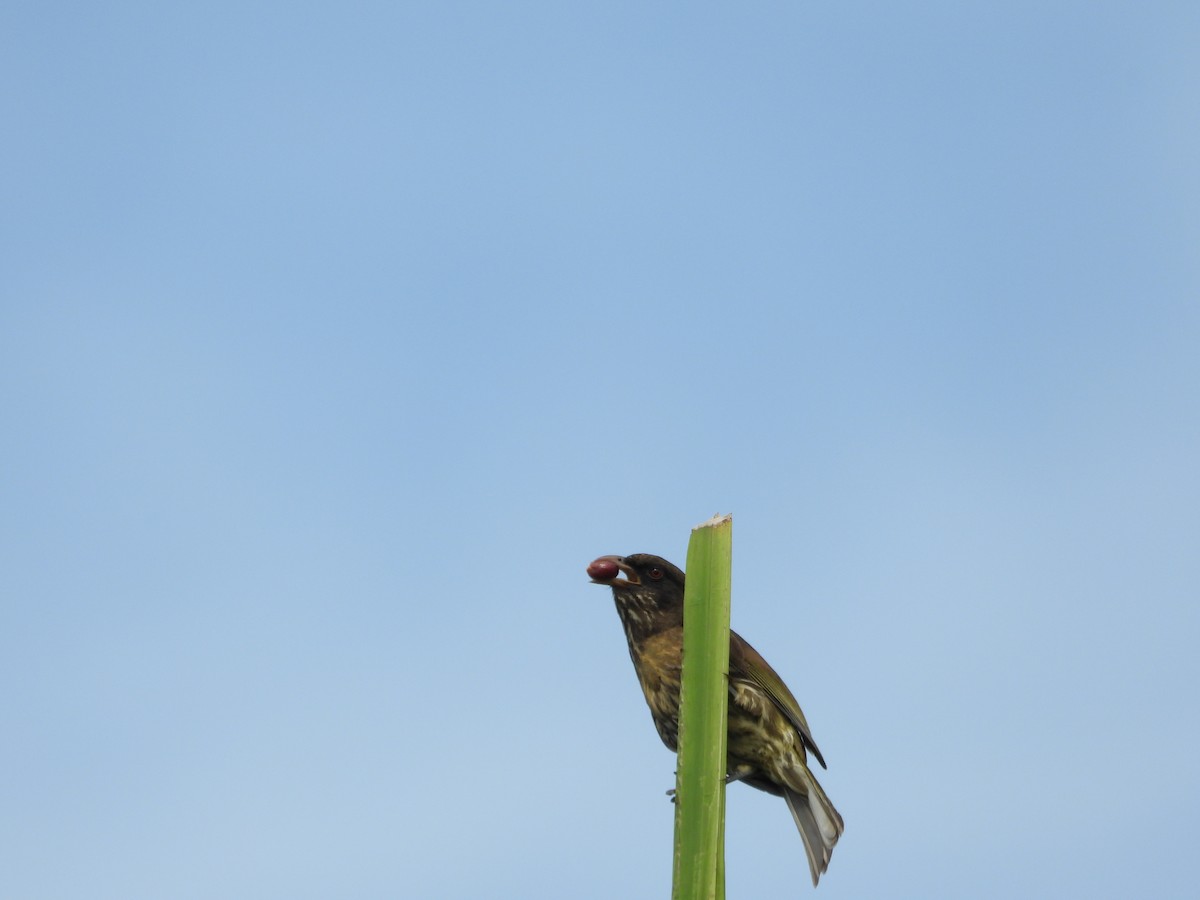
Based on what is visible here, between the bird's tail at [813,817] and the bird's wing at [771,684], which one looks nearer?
the bird's tail at [813,817]

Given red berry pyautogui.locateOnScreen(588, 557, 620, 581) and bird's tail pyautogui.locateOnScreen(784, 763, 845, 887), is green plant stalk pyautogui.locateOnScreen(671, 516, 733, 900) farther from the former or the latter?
bird's tail pyautogui.locateOnScreen(784, 763, 845, 887)

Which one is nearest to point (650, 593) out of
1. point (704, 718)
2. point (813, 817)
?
point (813, 817)

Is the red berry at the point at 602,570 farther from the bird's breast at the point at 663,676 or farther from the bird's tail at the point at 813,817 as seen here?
the bird's tail at the point at 813,817

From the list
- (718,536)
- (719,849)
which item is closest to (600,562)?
(718,536)

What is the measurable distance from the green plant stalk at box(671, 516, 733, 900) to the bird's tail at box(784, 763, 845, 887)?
2329mm

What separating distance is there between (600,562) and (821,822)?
156cm

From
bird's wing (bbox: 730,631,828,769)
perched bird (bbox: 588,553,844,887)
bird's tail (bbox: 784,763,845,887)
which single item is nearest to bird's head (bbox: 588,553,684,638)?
perched bird (bbox: 588,553,844,887)

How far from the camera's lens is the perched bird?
20.1 ft

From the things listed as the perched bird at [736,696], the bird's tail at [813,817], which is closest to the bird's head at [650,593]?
the perched bird at [736,696]

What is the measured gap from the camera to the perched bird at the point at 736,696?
241 inches

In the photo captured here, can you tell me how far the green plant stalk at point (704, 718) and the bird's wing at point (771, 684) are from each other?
8.65ft

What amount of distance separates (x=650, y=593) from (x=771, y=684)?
739 mm

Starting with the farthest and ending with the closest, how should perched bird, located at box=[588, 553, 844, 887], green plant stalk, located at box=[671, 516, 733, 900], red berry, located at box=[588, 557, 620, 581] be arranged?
perched bird, located at box=[588, 553, 844, 887] < red berry, located at box=[588, 557, 620, 581] < green plant stalk, located at box=[671, 516, 733, 900]

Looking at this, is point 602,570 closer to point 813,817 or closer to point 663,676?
point 663,676
